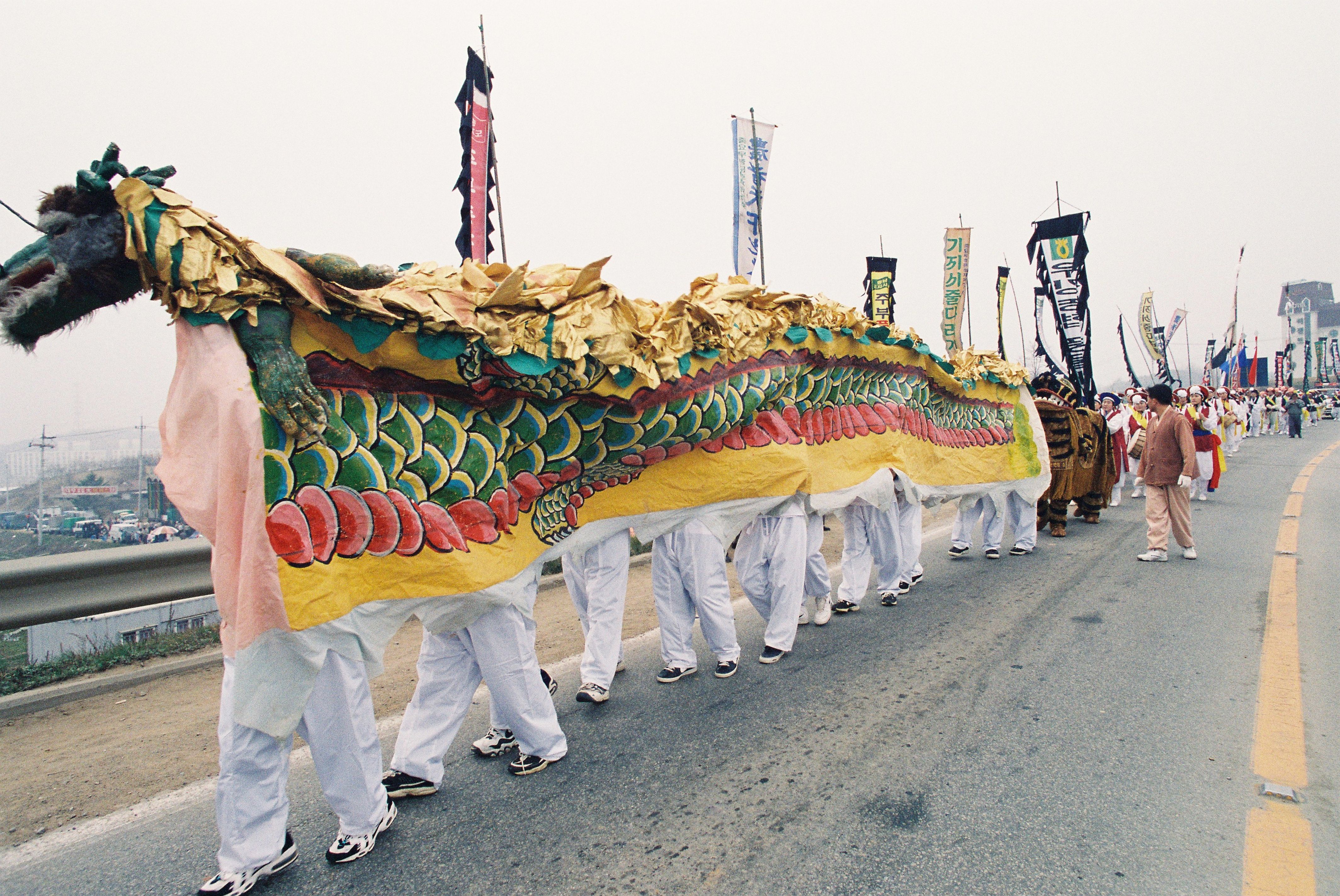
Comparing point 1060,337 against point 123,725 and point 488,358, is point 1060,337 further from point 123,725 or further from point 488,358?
point 123,725

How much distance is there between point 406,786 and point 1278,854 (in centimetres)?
278

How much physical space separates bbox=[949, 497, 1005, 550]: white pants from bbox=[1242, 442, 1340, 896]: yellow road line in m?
2.16

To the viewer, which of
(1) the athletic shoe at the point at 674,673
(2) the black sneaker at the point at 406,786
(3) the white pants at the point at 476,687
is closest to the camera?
(2) the black sneaker at the point at 406,786

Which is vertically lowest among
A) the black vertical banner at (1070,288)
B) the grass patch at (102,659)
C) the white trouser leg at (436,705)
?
the grass patch at (102,659)

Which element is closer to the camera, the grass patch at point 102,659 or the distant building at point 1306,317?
the grass patch at point 102,659

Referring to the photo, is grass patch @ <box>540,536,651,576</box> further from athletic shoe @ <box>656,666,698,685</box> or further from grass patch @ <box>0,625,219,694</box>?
grass patch @ <box>0,625,219,694</box>

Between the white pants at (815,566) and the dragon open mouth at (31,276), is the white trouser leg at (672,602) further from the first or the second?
the dragon open mouth at (31,276)

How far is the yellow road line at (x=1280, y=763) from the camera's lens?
1970mm

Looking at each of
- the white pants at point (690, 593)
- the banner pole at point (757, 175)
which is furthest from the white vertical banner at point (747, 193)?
the white pants at point (690, 593)

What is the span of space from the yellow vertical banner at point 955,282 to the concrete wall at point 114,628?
12191 mm

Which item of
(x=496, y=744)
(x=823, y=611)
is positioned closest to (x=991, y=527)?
(x=823, y=611)

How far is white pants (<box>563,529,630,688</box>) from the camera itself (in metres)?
3.46

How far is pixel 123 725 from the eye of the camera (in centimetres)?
314

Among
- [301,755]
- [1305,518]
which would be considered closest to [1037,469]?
[1305,518]
